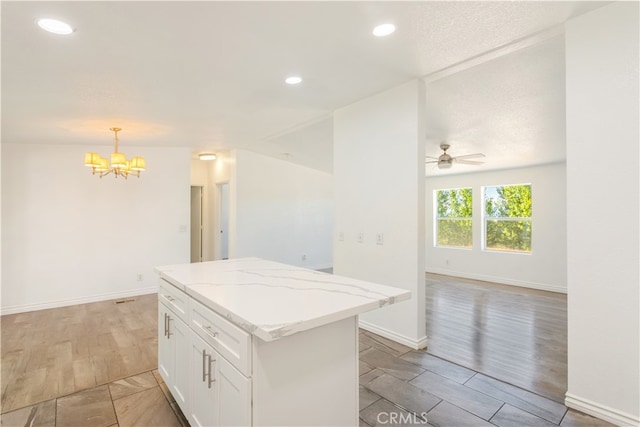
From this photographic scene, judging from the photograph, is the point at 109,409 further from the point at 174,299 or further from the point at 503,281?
the point at 503,281

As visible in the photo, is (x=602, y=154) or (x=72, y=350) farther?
(x=72, y=350)

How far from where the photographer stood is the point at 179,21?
1.87 metres

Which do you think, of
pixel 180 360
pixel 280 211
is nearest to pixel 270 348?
pixel 180 360

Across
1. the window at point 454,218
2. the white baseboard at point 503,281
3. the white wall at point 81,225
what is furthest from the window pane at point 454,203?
the white wall at point 81,225

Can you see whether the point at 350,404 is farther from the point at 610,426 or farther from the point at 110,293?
the point at 110,293

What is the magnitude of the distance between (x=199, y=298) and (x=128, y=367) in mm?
1672

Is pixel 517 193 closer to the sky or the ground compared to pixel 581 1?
closer to the ground

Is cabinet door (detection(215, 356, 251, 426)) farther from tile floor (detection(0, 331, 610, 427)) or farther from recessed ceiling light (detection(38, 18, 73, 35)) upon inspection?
recessed ceiling light (detection(38, 18, 73, 35))

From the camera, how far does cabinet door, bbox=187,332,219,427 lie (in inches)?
61.7

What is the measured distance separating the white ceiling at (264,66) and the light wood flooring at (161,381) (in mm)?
2310

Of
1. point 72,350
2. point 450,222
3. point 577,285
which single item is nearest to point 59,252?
point 72,350

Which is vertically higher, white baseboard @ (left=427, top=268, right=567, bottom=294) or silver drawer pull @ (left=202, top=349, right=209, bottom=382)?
silver drawer pull @ (left=202, top=349, right=209, bottom=382)

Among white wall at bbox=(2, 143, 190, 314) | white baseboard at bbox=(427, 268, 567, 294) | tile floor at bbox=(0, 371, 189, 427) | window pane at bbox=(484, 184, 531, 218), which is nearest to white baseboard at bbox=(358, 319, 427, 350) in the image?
tile floor at bbox=(0, 371, 189, 427)


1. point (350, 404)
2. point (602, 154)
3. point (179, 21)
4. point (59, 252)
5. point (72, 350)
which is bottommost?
point (72, 350)
